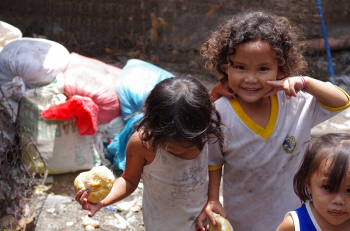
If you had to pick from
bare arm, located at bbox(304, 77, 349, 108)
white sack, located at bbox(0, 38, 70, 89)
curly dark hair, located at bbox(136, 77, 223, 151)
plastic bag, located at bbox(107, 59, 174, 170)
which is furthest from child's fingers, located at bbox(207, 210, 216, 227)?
white sack, located at bbox(0, 38, 70, 89)

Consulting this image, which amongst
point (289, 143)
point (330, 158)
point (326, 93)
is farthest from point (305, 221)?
point (326, 93)

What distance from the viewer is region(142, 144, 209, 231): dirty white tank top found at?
5.23ft

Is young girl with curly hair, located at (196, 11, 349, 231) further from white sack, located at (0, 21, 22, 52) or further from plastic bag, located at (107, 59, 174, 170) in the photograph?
white sack, located at (0, 21, 22, 52)

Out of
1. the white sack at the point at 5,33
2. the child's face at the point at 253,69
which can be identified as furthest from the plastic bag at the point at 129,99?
the child's face at the point at 253,69

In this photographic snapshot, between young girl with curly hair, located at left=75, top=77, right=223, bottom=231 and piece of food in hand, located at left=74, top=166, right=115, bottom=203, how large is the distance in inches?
1.3

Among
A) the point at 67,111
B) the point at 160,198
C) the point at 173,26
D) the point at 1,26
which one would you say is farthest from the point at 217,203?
the point at 173,26

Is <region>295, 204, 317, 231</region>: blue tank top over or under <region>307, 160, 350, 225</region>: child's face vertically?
under

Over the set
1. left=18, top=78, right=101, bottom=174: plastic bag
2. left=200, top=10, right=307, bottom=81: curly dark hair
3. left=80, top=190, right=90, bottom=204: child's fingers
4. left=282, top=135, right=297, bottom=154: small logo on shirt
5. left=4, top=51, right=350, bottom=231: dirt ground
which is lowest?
left=4, top=51, right=350, bottom=231: dirt ground

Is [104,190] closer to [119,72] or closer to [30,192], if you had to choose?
[30,192]

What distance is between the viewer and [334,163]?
3.71 feet

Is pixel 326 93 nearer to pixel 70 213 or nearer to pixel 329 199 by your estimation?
pixel 329 199

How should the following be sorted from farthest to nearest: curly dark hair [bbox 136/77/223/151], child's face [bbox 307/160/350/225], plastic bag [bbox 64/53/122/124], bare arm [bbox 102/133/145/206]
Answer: plastic bag [bbox 64/53/122/124] < bare arm [bbox 102/133/145/206] < curly dark hair [bbox 136/77/223/151] < child's face [bbox 307/160/350/225]

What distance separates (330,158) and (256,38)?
0.63m

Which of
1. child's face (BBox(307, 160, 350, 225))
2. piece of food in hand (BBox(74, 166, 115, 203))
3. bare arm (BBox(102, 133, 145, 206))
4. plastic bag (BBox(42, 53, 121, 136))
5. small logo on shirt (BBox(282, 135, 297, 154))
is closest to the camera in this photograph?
child's face (BBox(307, 160, 350, 225))
